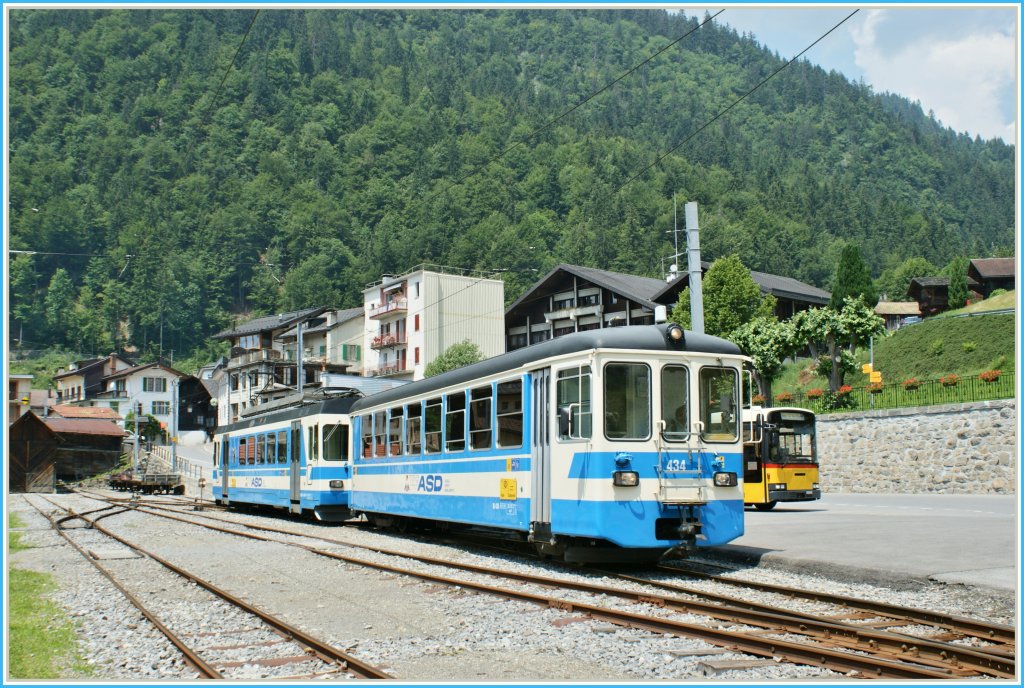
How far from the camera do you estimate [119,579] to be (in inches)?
510

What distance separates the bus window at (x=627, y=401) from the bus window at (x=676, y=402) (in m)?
0.24

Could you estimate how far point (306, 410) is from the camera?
23.0 meters

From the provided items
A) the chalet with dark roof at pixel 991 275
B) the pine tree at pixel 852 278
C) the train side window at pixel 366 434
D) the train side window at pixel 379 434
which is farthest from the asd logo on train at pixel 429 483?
the chalet with dark roof at pixel 991 275

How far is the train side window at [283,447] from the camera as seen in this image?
2462 centimetres

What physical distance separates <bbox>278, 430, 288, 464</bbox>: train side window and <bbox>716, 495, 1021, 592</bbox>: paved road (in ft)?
36.7

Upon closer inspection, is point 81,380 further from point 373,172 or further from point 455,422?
point 455,422

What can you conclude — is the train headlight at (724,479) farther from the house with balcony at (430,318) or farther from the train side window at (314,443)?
the house with balcony at (430,318)

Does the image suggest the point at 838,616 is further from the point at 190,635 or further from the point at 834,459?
the point at 834,459

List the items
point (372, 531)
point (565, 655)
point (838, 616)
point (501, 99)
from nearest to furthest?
point (565, 655) → point (838, 616) → point (372, 531) → point (501, 99)

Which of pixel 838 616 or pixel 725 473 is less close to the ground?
pixel 725 473

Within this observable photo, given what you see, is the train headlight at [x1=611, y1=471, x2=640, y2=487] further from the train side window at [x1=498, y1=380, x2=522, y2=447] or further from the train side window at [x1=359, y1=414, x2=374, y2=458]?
the train side window at [x1=359, y1=414, x2=374, y2=458]

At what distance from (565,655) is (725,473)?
5252mm

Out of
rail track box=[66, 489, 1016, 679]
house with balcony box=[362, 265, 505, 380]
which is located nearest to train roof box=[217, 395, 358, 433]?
rail track box=[66, 489, 1016, 679]

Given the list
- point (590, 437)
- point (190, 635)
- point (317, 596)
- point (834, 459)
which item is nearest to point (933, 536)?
point (590, 437)
